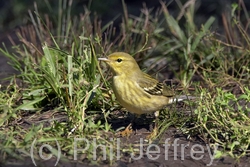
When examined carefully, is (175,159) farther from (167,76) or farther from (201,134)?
(167,76)

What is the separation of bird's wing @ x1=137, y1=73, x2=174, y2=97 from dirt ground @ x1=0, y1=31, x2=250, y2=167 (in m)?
0.56

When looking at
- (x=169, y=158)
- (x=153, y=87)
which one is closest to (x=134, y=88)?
(x=153, y=87)

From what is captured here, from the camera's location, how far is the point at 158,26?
8273 millimetres

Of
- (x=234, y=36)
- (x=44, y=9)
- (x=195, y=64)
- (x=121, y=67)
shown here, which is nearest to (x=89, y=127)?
(x=121, y=67)

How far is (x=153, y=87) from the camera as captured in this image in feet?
21.7

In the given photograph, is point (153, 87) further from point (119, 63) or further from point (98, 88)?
point (98, 88)

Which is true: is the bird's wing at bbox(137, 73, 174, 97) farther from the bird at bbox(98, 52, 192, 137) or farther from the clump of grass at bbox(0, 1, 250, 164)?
the clump of grass at bbox(0, 1, 250, 164)

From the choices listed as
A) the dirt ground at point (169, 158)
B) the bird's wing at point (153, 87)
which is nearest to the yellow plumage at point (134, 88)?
the bird's wing at point (153, 87)

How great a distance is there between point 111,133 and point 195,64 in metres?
2.20

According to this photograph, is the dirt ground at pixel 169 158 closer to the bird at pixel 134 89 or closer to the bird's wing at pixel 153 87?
the bird at pixel 134 89

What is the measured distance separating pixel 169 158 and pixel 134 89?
0.99m

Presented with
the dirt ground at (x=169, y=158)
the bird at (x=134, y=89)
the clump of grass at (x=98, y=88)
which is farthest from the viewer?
the bird at (x=134, y=89)

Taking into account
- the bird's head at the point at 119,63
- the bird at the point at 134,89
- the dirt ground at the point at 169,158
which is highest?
the bird's head at the point at 119,63

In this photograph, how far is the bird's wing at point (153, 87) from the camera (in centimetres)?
651
